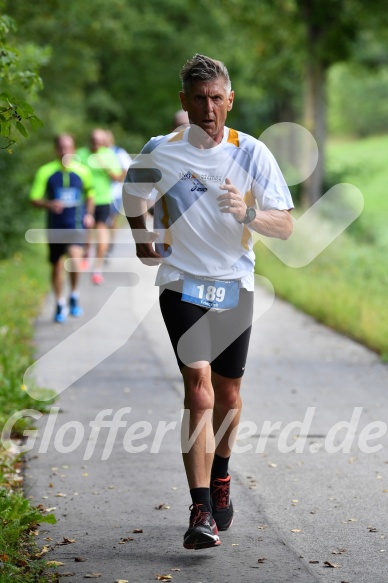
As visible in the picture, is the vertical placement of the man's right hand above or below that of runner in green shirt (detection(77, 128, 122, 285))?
above

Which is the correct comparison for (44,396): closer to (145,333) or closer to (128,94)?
(145,333)

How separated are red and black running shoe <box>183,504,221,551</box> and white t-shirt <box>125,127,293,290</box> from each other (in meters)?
1.06

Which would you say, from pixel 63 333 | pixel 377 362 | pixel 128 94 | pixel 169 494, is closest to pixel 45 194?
pixel 63 333

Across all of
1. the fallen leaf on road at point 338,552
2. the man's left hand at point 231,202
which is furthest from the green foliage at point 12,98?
the fallen leaf on road at point 338,552

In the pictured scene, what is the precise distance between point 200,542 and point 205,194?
5.05 ft

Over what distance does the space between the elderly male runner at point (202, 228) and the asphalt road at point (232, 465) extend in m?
0.36

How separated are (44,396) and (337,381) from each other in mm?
2527

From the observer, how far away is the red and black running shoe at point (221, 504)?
5.79 meters

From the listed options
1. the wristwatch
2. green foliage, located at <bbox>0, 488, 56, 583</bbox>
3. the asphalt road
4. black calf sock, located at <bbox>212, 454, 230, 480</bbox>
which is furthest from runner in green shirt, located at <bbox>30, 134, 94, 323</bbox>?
the wristwatch

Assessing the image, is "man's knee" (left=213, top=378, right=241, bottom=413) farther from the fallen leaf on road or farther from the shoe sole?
the fallen leaf on road

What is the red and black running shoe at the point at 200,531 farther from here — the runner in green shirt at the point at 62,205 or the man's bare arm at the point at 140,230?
the runner in green shirt at the point at 62,205

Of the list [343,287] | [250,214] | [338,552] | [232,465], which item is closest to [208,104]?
[250,214]

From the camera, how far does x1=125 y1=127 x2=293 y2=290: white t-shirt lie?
5422 mm

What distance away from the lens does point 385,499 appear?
641cm
